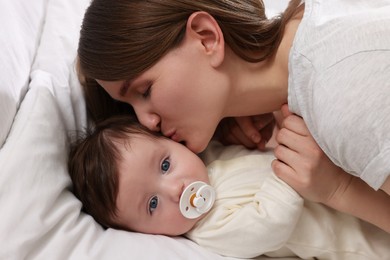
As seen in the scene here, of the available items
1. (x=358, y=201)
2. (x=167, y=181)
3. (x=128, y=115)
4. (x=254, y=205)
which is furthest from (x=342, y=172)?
(x=128, y=115)

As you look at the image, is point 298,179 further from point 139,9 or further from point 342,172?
point 139,9

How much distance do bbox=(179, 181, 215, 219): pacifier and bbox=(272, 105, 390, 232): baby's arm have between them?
147 millimetres

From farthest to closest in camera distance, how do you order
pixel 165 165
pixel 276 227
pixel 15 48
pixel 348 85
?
1. pixel 15 48
2. pixel 165 165
3. pixel 276 227
4. pixel 348 85

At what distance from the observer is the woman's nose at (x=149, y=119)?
1.09 m

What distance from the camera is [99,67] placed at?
107 cm

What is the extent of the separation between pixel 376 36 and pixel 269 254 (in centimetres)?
48

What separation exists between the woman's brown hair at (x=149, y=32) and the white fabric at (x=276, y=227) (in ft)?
0.97

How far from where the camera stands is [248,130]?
4.15 ft

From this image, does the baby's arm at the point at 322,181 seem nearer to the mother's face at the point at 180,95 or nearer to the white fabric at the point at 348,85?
the white fabric at the point at 348,85

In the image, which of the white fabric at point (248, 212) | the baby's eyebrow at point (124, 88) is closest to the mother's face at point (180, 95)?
the baby's eyebrow at point (124, 88)

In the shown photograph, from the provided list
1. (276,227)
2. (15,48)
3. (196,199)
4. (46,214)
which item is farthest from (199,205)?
(15,48)

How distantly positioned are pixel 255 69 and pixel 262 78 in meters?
0.03

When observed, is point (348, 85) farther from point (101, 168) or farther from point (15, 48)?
point (15, 48)

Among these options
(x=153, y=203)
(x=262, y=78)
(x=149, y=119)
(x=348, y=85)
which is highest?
(x=348, y=85)
